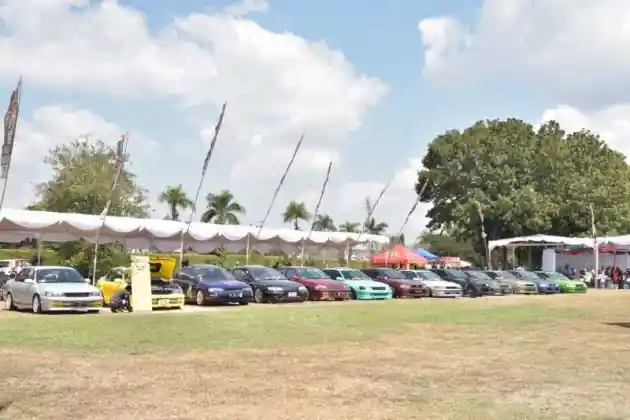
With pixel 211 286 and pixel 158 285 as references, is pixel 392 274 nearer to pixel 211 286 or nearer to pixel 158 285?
pixel 211 286

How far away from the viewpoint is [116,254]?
34.9 metres

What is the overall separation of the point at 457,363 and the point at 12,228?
82.8 feet

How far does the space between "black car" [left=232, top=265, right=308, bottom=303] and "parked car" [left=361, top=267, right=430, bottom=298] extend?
19.5 feet

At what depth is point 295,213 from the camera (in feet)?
268

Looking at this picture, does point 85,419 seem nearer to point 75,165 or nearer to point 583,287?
point 583,287

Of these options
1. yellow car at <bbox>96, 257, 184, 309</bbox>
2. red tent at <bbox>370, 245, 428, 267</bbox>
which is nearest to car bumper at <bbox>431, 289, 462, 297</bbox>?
yellow car at <bbox>96, 257, 184, 309</bbox>

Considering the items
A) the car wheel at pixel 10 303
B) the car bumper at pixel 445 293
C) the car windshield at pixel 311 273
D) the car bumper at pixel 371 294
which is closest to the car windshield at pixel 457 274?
the car bumper at pixel 445 293

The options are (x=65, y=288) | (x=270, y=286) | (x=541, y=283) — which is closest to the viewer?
(x=65, y=288)

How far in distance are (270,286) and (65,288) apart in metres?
8.53

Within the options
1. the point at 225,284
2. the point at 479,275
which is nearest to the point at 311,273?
the point at 225,284

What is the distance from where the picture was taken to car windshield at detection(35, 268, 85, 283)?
21922 millimetres

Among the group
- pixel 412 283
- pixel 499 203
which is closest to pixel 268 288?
pixel 412 283

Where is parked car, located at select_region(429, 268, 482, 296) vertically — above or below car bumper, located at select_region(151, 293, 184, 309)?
above

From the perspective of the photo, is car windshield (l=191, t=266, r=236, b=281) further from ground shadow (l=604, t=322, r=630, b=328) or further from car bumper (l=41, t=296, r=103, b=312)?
ground shadow (l=604, t=322, r=630, b=328)
